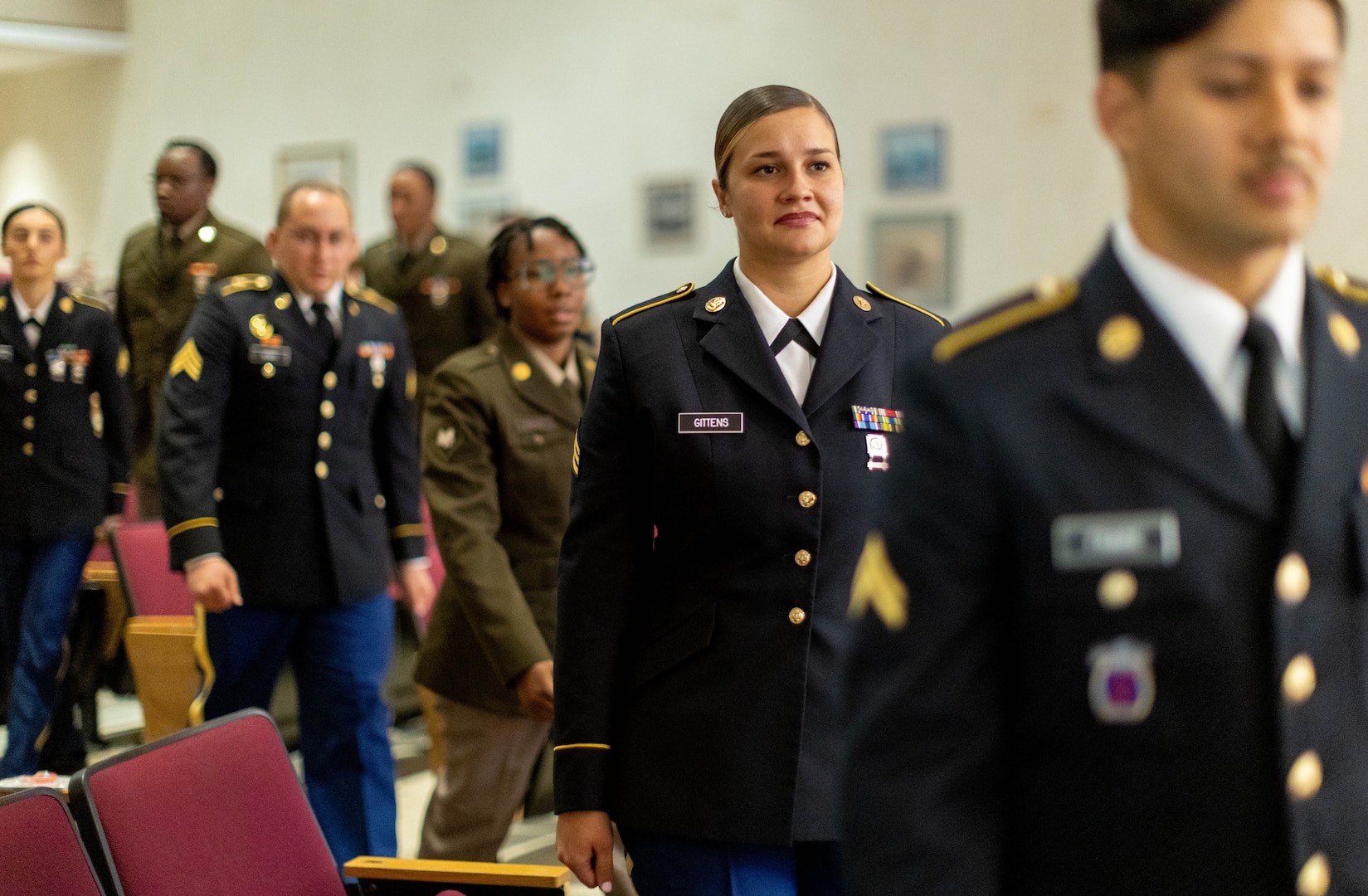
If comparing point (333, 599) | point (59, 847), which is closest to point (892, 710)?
point (59, 847)

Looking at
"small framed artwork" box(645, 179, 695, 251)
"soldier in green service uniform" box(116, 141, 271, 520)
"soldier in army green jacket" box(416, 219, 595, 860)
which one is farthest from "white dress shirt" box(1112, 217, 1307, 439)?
"small framed artwork" box(645, 179, 695, 251)

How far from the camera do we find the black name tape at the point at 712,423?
1779 mm

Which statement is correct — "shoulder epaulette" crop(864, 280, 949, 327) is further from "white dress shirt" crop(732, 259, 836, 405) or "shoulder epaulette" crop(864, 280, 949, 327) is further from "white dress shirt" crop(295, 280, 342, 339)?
"white dress shirt" crop(295, 280, 342, 339)

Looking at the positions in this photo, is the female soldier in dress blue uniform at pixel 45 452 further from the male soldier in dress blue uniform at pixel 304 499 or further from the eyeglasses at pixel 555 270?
the eyeglasses at pixel 555 270

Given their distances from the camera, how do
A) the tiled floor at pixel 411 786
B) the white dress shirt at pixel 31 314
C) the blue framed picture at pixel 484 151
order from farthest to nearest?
1. the blue framed picture at pixel 484 151
2. the white dress shirt at pixel 31 314
3. the tiled floor at pixel 411 786

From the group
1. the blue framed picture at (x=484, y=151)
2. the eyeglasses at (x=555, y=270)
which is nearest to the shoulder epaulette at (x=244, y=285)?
the eyeglasses at (x=555, y=270)

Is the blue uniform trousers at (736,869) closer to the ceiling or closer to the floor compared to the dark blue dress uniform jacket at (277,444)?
closer to the floor

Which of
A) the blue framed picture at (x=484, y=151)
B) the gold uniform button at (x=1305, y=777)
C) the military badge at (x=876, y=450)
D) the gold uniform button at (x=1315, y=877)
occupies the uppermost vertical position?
the blue framed picture at (x=484, y=151)

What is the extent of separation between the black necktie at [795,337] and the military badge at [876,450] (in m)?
0.13

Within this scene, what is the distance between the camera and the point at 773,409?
1.79 metres

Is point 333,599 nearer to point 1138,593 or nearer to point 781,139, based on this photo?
point 781,139

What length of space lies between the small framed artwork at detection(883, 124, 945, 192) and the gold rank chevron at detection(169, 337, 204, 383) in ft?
13.3

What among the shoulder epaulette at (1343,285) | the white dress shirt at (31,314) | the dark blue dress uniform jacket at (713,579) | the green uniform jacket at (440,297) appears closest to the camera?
the shoulder epaulette at (1343,285)

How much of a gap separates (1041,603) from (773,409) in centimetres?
82
